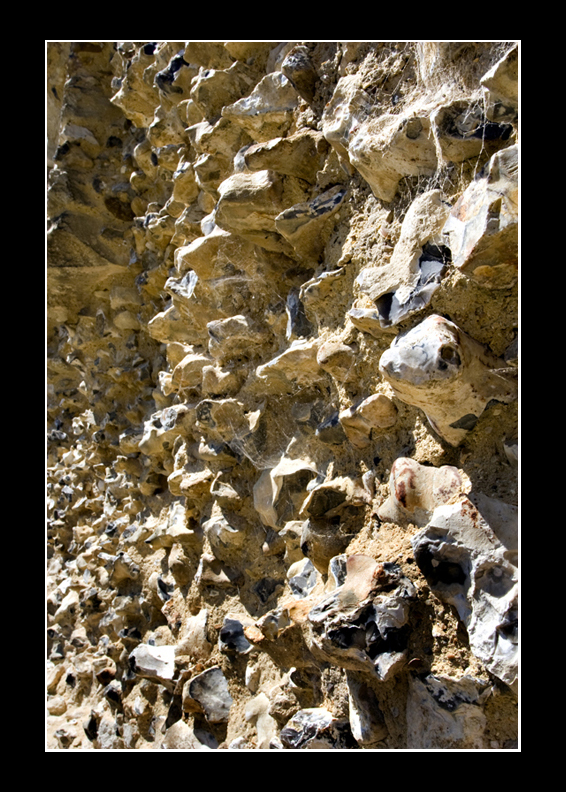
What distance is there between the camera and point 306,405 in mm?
1098

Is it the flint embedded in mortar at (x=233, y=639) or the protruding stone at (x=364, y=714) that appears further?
the flint embedded in mortar at (x=233, y=639)

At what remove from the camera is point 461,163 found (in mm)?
735

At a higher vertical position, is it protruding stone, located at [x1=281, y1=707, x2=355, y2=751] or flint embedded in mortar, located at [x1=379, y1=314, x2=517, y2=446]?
flint embedded in mortar, located at [x1=379, y1=314, x2=517, y2=446]

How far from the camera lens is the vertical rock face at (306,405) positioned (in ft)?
2.24

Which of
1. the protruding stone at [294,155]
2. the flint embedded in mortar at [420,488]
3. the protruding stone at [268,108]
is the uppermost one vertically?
the protruding stone at [268,108]

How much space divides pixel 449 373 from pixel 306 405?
1.49 feet

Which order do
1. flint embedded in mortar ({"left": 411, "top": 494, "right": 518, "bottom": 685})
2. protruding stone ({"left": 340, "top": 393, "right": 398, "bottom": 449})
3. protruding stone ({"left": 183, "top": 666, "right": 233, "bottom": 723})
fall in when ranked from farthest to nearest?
protruding stone ({"left": 183, "top": 666, "right": 233, "bottom": 723}) < protruding stone ({"left": 340, "top": 393, "right": 398, "bottom": 449}) < flint embedded in mortar ({"left": 411, "top": 494, "right": 518, "bottom": 685})

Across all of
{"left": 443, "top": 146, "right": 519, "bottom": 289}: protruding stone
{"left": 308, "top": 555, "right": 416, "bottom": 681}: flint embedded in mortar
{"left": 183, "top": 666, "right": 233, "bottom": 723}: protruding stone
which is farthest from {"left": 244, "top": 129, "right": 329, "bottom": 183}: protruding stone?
{"left": 183, "top": 666, "right": 233, "bottom": 723}: protruding stone

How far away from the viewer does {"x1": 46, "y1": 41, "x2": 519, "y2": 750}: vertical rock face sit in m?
0.68

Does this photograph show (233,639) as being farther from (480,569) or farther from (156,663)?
(480,569)

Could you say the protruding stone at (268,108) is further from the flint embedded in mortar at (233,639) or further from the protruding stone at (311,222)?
the flint embedded in mortar at (233,639)

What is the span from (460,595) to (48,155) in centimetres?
238

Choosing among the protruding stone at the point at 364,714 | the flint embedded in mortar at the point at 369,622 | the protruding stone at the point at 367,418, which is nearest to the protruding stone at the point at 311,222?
the protruding stone at the point at 367,418

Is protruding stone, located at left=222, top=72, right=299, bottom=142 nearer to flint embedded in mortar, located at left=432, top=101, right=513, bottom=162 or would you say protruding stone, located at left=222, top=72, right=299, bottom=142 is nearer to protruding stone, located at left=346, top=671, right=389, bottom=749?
flint embedded in mortar, located at left=432, top=101, right=513, bottom=162
